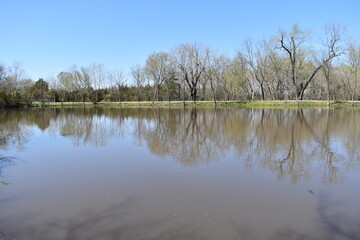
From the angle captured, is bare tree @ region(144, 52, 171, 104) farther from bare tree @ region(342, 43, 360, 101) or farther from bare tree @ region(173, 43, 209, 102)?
bare tree @ region(342, 43, 360, 101)

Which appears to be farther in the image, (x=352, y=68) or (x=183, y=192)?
(x=352, y=68)

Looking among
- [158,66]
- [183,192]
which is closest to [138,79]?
[158,66]

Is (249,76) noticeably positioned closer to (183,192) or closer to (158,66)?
(158,66)

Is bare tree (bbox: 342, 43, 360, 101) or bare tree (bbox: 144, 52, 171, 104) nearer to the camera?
bare tree (bbox: 342, 43, 360, 101)

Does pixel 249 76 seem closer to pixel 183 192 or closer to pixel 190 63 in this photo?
pixel 190 63

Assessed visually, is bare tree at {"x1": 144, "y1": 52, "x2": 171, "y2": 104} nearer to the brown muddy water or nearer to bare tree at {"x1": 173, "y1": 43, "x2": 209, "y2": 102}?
bare tree at {"x1": 173, "y1": 43, "x2": 209, "y2": 102}

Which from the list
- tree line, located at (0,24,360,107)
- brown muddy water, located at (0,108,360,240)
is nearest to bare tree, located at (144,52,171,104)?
tree line, located at (0,24,360,107)

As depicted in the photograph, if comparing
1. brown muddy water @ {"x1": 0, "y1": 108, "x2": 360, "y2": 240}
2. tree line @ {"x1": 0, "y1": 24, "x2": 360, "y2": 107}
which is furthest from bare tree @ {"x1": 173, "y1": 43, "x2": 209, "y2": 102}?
brown muddy water @ {"x1": 0, "y1": 108, "x2": 360, "y2": 240}

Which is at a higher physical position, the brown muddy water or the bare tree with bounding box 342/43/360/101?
the bare tree with bounding box 342/43/360/101

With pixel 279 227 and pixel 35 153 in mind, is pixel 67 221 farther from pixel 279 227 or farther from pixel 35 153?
pixel 35 153

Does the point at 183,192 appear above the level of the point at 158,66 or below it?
below

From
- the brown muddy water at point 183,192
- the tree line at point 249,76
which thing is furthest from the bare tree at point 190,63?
the brown muddy water at point 183,192

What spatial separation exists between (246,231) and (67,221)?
2.63 metres

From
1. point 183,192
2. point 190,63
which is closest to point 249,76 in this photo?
point 190,63
